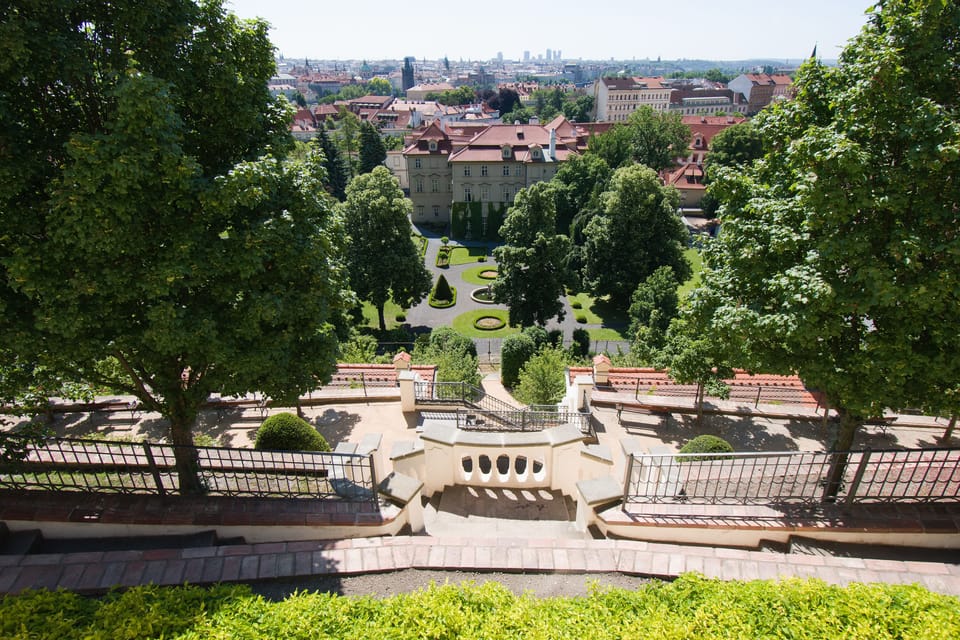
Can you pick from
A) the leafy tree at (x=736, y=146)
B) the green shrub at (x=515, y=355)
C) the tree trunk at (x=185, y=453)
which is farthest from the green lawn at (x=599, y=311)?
the tree trunk at (x=185, y=453)

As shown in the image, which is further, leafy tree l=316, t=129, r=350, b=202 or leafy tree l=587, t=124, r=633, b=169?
leafy tree l=316, t=129, r=350, b=202

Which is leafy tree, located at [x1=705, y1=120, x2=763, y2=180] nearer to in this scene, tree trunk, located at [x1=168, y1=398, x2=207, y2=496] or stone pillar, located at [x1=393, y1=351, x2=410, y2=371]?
stone pillar, located at [x1=393, y1=351, x2=410, y2=371]

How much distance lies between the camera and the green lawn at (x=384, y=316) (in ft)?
122

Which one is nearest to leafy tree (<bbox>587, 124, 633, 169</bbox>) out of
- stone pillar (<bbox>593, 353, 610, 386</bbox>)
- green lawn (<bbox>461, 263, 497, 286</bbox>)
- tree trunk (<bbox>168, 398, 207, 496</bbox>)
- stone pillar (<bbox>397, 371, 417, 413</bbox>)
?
Answer: green lawn (<bbox>461, 263, 497, 286</bbox>)

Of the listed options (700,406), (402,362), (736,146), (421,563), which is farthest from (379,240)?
(736,146)

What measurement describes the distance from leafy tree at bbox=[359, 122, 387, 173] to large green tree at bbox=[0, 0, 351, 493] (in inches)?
2485

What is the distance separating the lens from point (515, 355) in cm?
2247

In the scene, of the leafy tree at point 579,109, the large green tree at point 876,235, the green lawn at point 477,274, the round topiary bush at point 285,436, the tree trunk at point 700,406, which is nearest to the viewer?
the large green tree at point 876,235

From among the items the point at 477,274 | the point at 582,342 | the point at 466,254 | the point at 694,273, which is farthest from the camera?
the point at 466,254

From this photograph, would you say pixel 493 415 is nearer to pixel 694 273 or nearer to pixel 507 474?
pixel 507 474

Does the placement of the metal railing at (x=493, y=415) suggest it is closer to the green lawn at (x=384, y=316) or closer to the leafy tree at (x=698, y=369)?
the leafy tree at (x=698, y=369)

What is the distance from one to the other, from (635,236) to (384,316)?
18948 mm

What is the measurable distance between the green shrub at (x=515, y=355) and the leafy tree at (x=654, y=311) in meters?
5.39

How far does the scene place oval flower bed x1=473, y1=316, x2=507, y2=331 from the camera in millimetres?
36531
